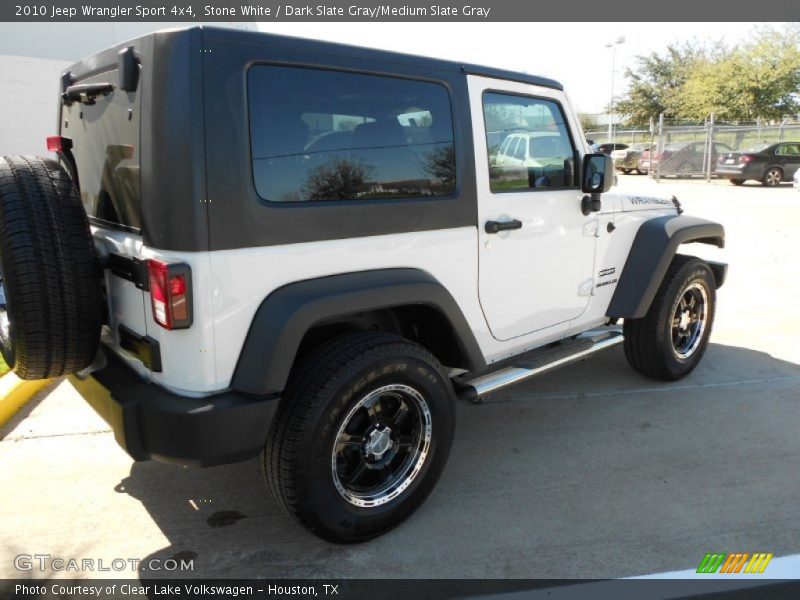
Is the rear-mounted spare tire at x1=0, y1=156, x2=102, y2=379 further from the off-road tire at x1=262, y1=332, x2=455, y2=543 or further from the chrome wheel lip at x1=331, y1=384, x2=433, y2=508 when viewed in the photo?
the chrome wheel lip at x1=331, y1=384, x2=433, y2=508

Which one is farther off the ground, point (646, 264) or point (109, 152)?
point (109, 152)

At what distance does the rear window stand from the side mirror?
94.7 inches

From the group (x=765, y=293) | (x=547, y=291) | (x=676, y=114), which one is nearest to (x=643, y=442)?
(x=547, y=291)

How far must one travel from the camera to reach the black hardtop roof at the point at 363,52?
2240 millimetres

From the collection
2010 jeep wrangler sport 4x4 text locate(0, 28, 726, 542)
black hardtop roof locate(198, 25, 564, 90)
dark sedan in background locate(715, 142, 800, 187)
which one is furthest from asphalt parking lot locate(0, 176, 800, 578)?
dark sedan in background locate(715, 142, 800, 187)

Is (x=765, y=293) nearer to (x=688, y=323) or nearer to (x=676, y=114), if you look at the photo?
(x=688, y=323)

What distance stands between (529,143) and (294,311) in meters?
1.80

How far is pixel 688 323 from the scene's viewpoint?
4527 mm

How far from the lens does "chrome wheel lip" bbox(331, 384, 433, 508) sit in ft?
8.55

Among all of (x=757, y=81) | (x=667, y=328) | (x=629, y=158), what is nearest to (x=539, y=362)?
(x=667, y=328)

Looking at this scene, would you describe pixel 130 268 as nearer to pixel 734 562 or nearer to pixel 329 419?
pixel 329 419

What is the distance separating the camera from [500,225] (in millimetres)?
3125

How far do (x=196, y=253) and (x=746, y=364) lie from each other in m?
4.47

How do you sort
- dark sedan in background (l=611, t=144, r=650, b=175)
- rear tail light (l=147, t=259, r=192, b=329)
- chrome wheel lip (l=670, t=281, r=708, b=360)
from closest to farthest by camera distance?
1. rear tail light (l=147, t=259, r=192, b=329)
2. chrome wheel lip (l=670, t=281, r=708, b=360)
3. dark sedan in background (l=611, t=144, r=650, b=175)
